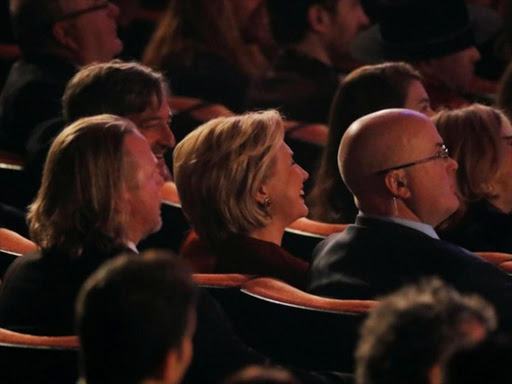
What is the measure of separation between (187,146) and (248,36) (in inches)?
118

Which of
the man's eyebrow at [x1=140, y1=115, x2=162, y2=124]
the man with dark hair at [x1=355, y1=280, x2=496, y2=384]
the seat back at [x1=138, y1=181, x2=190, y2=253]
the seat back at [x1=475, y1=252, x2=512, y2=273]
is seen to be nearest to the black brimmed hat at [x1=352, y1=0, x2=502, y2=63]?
the seat back at [x1=138, y1=181, x2=190, y2=253]

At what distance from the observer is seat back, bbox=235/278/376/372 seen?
3.23 metres

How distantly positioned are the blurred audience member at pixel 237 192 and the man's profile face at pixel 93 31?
1567mm

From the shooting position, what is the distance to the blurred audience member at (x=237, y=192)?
3.85 metres

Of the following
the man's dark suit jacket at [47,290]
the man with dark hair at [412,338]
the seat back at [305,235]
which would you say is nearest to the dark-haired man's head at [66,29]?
the seat back at [305,235]

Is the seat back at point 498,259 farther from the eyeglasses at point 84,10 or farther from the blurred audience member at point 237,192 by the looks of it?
the eyeglasses at point 84,10

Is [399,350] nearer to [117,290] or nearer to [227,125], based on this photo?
[117,290]

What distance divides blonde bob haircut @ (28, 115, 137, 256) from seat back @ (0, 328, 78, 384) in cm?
36

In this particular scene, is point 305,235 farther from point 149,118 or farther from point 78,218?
point 78,218

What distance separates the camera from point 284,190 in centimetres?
400

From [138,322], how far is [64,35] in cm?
325

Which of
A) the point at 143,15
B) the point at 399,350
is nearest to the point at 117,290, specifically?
the point at 399,350

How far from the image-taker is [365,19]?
628 cm

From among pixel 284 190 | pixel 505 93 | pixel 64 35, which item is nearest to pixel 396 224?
pixel 284 190
